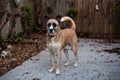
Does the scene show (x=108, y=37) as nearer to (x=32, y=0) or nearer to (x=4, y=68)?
(x=32, y=0)

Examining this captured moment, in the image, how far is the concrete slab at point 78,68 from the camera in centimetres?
637

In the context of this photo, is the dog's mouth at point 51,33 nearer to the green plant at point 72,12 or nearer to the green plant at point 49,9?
the green plant at point 72,12

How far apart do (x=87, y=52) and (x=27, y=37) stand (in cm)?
292

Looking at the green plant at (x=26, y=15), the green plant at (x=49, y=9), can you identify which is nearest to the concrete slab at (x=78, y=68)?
the green plant at (x=26, y=15)

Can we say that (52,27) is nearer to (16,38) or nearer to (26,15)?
(16,38)

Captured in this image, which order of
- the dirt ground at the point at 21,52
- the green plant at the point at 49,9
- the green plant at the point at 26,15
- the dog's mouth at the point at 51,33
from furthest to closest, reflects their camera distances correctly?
the green plant at the point at 49,9
the green plant at the point at 26,15
the dirt ground at the point at 21,52
the dog's mouth at the point at 51,33

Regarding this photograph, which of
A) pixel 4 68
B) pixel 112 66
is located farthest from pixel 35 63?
pixel 112 66

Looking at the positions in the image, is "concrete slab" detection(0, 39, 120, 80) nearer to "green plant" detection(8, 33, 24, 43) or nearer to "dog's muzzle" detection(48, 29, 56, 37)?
"dog's muzzle" detection(48, 29, 56, 37)

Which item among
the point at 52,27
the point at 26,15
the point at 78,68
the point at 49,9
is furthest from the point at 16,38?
the point at 52,27

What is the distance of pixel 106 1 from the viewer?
12617mm

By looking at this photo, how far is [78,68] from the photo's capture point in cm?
718

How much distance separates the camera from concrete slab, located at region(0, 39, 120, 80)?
20.9ft

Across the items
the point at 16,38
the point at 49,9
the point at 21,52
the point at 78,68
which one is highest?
the point at 49,9

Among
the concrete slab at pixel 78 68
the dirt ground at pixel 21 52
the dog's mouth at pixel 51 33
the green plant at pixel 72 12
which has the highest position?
the green plant at pixel 72 12
